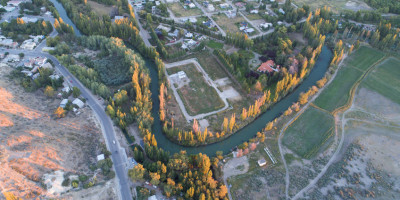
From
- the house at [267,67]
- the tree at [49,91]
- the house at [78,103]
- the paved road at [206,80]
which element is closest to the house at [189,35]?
the paved road at [206,80]

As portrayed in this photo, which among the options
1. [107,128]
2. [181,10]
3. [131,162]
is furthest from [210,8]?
[131,162]

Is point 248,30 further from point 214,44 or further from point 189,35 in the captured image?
point 189,35

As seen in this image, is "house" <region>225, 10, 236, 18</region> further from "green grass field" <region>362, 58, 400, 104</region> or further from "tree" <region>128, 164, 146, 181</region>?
"tree" <region>128, 164, 146, 181</region>

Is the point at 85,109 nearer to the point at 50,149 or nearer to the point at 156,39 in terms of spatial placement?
the point at 50,149

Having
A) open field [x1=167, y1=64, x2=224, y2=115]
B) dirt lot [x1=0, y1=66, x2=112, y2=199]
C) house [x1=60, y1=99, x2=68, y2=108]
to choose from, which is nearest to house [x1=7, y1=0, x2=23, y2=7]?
dirt lot [x1=0, y1=66, x2=112, y2=199]

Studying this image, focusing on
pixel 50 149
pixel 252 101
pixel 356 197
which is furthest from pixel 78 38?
pixel 356 197

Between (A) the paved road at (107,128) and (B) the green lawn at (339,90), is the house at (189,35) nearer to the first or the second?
(A) the paved road at (107,128)
